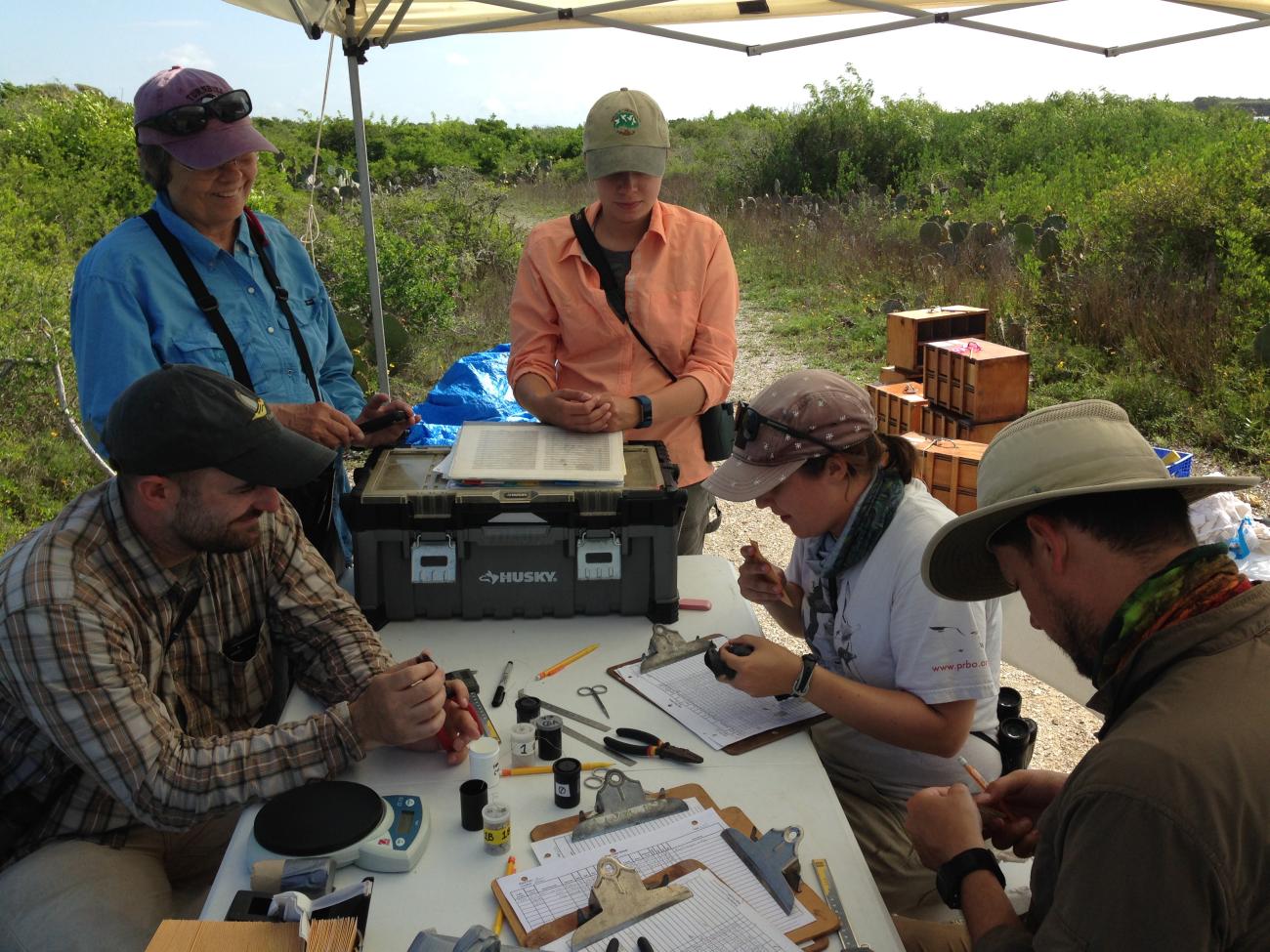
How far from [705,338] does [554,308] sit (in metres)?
0.51

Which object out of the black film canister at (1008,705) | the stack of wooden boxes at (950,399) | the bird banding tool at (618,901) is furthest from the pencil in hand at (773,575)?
the stack of wooden boxes at (950,399)

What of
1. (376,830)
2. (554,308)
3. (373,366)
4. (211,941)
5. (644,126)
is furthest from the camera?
(373,366)

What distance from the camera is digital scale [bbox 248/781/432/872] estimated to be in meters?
1.76

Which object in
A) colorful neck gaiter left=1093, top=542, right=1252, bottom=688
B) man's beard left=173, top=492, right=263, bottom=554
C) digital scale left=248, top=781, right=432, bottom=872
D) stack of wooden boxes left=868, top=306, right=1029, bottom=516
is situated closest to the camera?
colorful neck gaiter left=1093, top=542, right=1252, bottom=688

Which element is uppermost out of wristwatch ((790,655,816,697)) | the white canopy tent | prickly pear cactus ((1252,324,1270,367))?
the white canopy tent

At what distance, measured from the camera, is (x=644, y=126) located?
3.11 m

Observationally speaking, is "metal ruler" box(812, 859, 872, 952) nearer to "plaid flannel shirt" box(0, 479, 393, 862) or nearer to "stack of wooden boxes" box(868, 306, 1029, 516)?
"plaid flannel shirt" box(0, 479, 393, 862)

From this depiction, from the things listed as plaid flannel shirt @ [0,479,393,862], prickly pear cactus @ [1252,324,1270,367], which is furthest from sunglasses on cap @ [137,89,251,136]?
prickly pear cactus @ [1252,324,1270,367]

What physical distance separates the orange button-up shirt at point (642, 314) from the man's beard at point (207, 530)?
1333 millimetres

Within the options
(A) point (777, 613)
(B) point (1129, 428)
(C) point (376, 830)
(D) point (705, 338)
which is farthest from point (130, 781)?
(D) point (705, 338)

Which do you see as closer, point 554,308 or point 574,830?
point 574,830

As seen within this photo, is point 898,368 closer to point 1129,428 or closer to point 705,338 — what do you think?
point 705,338

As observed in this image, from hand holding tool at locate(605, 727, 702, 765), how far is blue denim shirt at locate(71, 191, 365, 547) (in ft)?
4.91

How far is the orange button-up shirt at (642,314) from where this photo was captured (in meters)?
3.28
